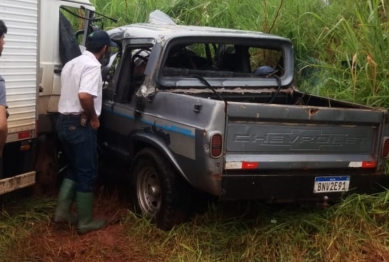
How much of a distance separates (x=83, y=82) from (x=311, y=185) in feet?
6.76

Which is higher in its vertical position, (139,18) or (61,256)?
(139,18)

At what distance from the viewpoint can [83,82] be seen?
15.6 feet

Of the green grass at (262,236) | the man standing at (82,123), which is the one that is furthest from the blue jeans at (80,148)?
the green grass at (262,236)

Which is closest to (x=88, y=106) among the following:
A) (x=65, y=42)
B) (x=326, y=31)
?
(x=65, y=42)

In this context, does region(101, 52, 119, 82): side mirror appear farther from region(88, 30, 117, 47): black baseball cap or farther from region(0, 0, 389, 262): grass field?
region(0, 0, 389, 262): grass field

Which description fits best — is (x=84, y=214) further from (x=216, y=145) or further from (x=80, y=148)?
(x=216, y=145)

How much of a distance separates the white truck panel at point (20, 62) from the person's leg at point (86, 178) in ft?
1.75

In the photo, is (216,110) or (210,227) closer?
(216,110)

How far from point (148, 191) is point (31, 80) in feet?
4.73

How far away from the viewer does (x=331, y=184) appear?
462 cm

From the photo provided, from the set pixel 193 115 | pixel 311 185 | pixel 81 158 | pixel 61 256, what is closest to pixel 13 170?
pixel 81 158

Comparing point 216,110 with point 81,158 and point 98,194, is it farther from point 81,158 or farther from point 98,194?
point 98,194

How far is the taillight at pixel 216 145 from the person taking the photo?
4.15 meters

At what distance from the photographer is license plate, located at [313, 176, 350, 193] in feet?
15.0
